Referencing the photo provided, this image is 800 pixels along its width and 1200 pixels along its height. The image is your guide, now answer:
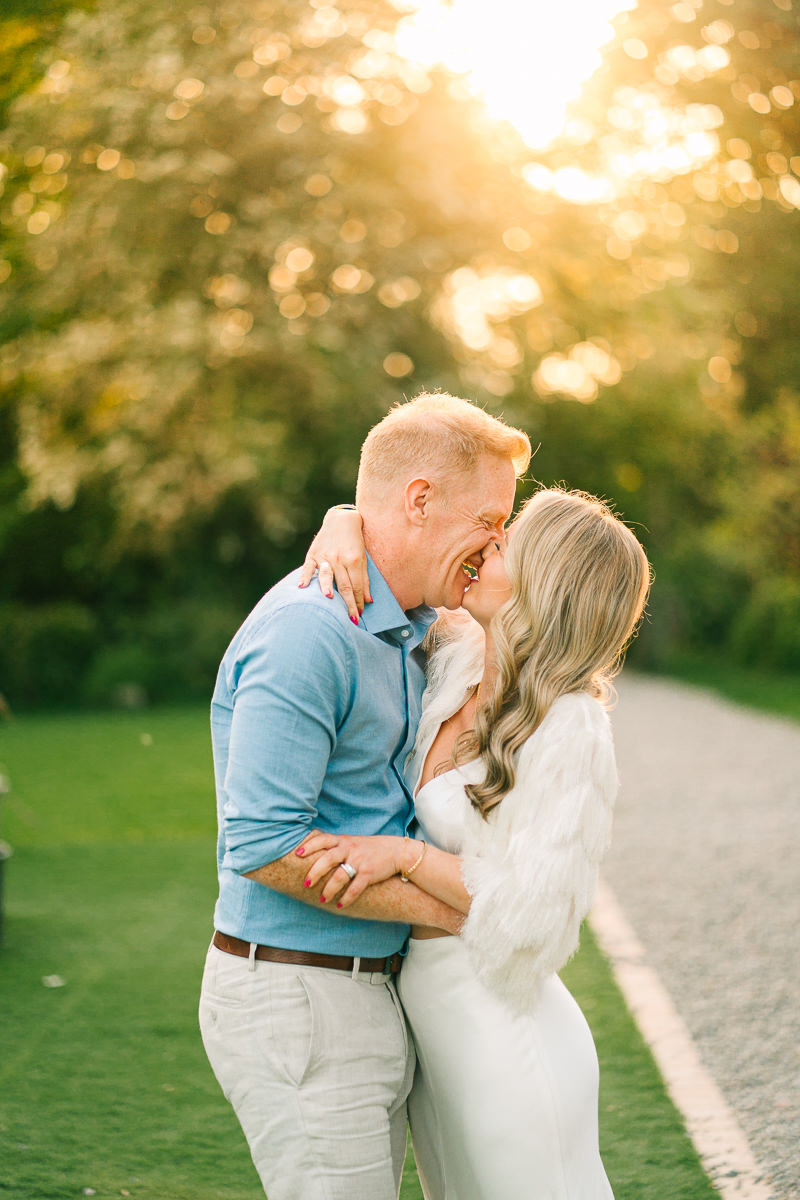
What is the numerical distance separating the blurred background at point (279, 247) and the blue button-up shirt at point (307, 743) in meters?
12.8

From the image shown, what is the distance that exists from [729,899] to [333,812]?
6.11m

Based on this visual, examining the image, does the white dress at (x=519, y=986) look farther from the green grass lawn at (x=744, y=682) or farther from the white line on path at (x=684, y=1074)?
the green grass lawn at (x=744, y=682)

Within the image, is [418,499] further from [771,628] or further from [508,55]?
[771,628]

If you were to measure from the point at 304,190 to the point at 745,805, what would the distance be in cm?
1260

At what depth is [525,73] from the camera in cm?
1805

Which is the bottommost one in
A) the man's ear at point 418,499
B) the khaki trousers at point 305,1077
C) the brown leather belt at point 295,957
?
the khaki trousers at point 305,1077

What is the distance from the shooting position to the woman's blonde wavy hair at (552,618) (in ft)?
8.77

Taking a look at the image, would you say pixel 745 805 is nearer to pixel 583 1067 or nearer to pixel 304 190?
pixel 583 1067

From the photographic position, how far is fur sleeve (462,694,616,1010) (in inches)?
99.9

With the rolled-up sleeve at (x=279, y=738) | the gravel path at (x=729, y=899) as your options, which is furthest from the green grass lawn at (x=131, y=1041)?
the rolled-up sleeve at (x=279, y=738)

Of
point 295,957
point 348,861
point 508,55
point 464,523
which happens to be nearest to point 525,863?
point 348,861

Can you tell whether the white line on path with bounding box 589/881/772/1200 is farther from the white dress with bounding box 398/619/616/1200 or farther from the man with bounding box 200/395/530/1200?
the man with bounding box 200/395/530/1200

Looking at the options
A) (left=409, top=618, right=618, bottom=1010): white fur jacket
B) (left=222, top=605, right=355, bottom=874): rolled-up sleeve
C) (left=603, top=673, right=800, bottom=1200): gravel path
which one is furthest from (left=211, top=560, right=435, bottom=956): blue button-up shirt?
(left=603, top=673, right=800, bottom=1200): gravel path

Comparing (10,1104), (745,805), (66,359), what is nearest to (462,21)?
(66,359)
